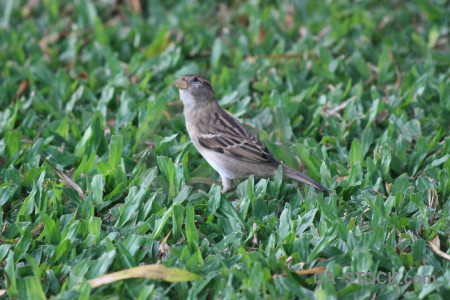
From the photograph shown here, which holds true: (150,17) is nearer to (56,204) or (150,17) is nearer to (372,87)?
(372,87)

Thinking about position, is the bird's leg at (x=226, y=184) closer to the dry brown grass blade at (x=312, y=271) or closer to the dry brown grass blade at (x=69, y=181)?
the dry brown grass blade at (x=69, y=181)

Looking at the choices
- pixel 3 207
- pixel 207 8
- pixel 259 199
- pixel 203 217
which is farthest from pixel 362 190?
pixel 207 8

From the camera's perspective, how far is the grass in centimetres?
393

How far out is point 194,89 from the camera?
18.5ft

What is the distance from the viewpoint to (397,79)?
6.83m

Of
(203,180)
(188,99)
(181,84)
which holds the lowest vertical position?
(203,180)

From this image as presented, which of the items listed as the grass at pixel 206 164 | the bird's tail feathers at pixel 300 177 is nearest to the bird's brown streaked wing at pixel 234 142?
the bird's tail feathers at pixel 300 177

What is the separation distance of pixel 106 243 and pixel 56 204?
72 cm

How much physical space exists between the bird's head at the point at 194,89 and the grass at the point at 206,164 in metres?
0.36

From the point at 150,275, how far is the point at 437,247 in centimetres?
174

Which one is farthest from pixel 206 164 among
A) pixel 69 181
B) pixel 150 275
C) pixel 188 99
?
pixel 150 275

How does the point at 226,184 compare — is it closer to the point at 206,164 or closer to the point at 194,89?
the point at 206,164

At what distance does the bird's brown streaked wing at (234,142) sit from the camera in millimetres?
5133

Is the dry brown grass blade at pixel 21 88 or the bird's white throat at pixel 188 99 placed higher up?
the dry brown grass blade at pixel 21 88
